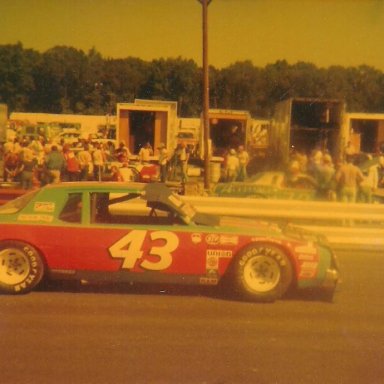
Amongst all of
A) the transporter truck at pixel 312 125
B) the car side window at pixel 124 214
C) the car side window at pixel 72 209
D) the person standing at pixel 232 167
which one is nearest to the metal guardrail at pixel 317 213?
the car side window at pixel 124 214

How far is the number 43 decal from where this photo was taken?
7480 mm

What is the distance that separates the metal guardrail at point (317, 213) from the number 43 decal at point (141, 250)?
13.8 ft

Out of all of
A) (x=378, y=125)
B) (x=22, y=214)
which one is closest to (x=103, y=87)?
(x=378, y=125)

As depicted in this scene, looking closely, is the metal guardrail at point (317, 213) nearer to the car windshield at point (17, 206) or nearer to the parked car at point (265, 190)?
the parked car at point (265, 190)

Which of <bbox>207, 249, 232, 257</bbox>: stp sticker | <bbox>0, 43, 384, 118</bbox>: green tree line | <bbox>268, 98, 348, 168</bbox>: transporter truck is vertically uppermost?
<bbox>0, 43, 384, 118</bbox>: green tree line

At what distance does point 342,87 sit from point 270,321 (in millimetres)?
48793

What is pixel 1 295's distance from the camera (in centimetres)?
754

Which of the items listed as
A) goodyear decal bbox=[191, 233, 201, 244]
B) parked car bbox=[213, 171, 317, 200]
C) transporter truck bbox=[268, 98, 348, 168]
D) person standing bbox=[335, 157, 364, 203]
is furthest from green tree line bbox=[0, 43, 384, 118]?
goodyear decal bbox=[191, 233, 201, 244]

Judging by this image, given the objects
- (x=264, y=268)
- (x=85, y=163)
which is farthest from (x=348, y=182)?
(x=85, y=163)

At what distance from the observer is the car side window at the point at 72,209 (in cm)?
764

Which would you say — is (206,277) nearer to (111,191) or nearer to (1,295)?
(111,191)

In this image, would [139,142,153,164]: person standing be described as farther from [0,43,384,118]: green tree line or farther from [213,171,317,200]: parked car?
[0,43,384,118]: green tree line

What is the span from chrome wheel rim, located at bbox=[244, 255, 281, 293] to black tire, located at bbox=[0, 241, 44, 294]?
7.05 ft

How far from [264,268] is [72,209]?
2.12 metres
